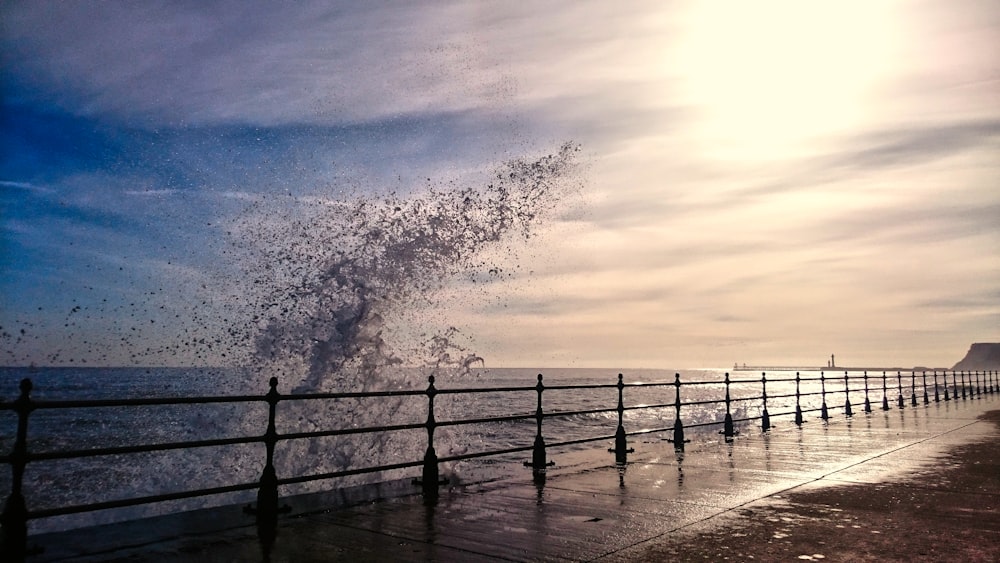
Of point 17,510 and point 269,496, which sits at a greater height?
point 17,510

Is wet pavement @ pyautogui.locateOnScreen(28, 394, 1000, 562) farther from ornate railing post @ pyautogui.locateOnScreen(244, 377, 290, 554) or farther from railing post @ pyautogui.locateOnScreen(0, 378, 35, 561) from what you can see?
railing post @ pyautogui.locateOnScreen(0, 378, 35, 561)

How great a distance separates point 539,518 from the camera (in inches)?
258

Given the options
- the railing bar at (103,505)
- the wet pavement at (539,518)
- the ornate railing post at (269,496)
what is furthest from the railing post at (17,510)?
the ornate railing post at (269,496)

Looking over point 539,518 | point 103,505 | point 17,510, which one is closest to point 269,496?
point 103,505

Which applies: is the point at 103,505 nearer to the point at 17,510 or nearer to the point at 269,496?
the point at 17,510

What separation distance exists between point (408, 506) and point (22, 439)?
3558 millimetres

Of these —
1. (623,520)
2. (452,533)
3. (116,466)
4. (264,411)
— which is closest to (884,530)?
(623,520)

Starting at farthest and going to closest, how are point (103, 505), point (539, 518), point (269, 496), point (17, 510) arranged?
1. point (539, 518)
2. point (269, 496)
3. point (103, 505)
4. point (17, 510)

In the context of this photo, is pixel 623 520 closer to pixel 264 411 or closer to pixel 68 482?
pixel 68 482

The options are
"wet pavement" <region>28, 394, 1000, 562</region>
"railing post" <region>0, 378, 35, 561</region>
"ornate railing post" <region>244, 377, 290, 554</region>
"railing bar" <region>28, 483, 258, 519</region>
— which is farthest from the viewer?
"ornate railing post" <region>244, 377, 290, 554</region>

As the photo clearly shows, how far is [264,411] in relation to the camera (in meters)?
35.0

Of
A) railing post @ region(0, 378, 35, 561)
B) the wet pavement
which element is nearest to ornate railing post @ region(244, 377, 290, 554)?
the wet pavement

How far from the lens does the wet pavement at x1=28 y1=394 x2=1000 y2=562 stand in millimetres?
5234

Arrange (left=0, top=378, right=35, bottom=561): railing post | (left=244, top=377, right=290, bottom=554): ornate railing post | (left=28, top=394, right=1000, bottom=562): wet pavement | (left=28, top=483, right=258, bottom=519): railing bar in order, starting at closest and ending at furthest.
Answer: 1. (left=0, top=378, right=35, bottom=561): railing post
2. (left=28, top=483, right=258, bottom=519): railing bar
3. (left=28, top=394, right=1000, bottom=562): wet pavement
4. (left=244, top=377, right=290, bottom=554): ornate railing post
